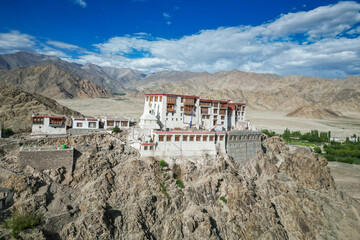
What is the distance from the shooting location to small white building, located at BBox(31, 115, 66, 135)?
49938mm

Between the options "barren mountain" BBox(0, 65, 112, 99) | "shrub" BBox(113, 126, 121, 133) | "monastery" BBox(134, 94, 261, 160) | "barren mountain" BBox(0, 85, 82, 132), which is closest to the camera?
"monastery" BBox(134, 94, 261, 160)

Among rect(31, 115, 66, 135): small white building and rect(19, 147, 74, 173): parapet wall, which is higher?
rect(31, 115, 66, 135): small white building

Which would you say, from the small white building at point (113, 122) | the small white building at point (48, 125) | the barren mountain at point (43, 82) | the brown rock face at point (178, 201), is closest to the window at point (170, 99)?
the small white building at point (113, 122)

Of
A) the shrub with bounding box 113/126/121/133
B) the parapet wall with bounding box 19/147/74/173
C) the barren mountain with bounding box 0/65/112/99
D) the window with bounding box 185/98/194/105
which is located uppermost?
the barren mountain with bounding box 0/65/112/99

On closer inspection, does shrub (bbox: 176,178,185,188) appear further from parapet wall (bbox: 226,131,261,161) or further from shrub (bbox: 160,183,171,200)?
parapet wall (bbox: 226,131,261,161)

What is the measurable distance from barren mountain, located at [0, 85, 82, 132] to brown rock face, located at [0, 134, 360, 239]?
17057 mm

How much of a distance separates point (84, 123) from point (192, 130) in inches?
912

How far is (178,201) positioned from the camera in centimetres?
4297

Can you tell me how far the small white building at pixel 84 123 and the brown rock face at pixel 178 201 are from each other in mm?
4379

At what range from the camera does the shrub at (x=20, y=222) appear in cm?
3019

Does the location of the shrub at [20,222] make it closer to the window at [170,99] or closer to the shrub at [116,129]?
the shrub at [116,129]

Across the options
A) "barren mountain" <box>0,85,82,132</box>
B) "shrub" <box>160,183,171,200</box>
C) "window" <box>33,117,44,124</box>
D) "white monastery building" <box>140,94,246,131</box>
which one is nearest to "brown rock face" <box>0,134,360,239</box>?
"shrub" <box>160,183,171,200</box>

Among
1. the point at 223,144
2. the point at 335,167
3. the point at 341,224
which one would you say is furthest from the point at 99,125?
the point at 335,167

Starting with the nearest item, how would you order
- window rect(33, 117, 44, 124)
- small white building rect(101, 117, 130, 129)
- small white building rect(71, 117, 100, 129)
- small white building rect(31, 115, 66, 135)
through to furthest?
window rect(33, 117, 44, 124) → small white building rect(31, 115, 66, 135) → small white building rect(71, 117, 100, 129) → small white building rect(101, 117, 130, 129)
